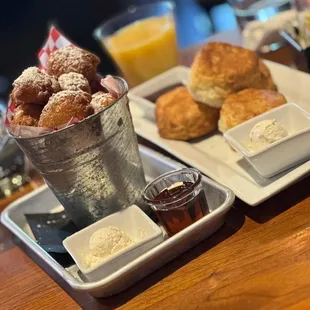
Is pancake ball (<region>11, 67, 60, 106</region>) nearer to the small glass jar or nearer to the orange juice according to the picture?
the small glass jar

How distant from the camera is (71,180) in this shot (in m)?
1.07

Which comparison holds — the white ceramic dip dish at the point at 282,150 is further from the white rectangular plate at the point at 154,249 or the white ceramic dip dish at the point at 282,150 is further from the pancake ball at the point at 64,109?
the pancake ball at the point at 64,109

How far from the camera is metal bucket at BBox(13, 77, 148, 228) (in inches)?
39.7

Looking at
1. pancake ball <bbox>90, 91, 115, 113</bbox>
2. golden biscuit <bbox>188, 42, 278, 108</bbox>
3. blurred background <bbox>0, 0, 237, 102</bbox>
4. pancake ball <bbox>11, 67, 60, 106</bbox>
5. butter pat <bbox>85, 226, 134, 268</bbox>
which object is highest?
pancake ball <bbox>11, 67, 60, 106</bbox>

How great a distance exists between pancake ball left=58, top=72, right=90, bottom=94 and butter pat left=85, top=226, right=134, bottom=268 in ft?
0.82

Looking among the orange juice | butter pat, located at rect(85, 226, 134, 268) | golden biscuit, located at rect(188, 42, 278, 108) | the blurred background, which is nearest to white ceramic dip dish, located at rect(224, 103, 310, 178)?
golden biscuit, located at rect(188, 42, 278, 108)

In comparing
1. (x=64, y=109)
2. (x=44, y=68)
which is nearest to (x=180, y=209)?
(x=64, y=109)

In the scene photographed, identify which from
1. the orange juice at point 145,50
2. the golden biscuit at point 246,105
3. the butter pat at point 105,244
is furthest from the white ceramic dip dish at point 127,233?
the orange juice at point 145,50

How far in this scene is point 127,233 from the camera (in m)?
1.06

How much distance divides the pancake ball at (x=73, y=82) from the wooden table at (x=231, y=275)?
0.33m

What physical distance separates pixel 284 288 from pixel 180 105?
576 mm

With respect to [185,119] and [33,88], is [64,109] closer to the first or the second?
[33,88]

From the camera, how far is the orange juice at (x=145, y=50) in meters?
1.82

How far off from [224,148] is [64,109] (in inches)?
15.8
